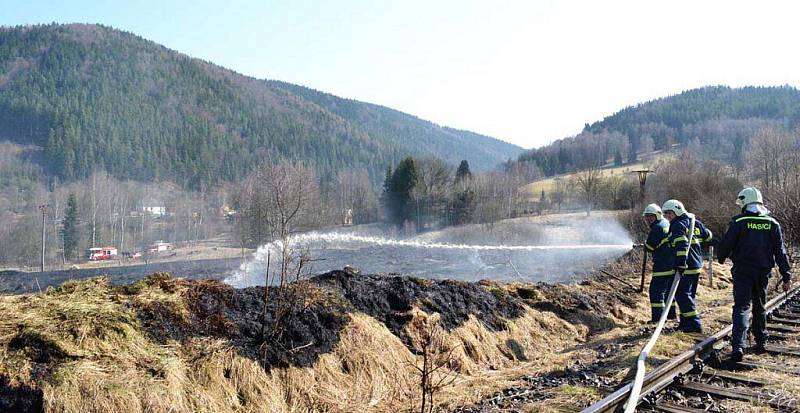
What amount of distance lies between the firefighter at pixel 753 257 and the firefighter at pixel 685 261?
1399 millimetres

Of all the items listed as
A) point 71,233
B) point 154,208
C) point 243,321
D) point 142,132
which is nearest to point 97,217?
point 71,233

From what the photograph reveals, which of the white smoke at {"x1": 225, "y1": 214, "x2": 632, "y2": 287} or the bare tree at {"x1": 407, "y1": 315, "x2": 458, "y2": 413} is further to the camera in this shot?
the white smoke at {"x1": 225, "y1": 214, "x2": 632, "y2": 287}

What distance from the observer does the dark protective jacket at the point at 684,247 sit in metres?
8.55

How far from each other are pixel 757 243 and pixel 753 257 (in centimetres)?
19

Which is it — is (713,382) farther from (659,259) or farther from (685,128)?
(685,128)

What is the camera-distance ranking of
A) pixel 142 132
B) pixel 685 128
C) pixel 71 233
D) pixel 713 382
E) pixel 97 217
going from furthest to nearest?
pixel 142 132, pixel 685 128, pixel 97 217, pixel 71 233, pixel 713 382

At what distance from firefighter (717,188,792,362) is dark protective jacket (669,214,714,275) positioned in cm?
159

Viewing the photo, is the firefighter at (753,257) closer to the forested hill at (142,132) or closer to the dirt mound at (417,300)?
the dirt mound at (417,300)

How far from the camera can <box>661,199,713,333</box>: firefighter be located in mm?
8398

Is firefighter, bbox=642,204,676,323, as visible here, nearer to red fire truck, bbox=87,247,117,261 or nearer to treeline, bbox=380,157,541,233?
treeline, bbox=380,157,541,233

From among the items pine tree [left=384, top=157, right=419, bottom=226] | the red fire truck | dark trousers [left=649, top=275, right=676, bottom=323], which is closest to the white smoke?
pine tree [left=384, top=157, right=419, bottom=226]

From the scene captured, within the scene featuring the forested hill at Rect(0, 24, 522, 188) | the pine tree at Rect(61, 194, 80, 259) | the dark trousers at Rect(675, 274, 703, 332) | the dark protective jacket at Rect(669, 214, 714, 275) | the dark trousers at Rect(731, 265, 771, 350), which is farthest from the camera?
the forested hill at Rect(0, 24, 522, 188)

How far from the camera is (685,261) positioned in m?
8.53

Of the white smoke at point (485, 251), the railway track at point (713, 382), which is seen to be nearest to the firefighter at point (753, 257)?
the railway track at point (713, 382)
